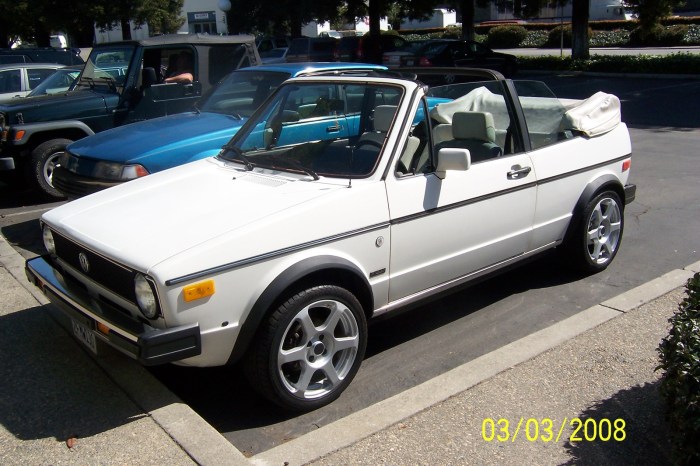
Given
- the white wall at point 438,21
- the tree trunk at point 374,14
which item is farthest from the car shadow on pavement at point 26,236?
the white wall at point 438,21

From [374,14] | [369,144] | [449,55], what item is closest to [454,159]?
[369,144]

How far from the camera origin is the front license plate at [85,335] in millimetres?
3791

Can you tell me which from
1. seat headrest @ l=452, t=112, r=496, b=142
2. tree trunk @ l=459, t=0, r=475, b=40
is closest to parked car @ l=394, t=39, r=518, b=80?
tree trunk @ l=459, t=0, r=475, b=40

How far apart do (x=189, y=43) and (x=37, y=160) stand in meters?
2.40

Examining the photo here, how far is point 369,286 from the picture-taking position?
3953 mm

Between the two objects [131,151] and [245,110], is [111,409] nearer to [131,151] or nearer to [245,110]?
[131,151]

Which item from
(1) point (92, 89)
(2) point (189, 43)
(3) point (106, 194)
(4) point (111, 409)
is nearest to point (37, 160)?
(1) point (92, 89)

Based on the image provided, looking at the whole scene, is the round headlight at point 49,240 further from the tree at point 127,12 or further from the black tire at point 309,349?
the tree at point 127,12

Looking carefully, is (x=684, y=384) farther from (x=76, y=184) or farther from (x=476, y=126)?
A: (x=76, y=184)

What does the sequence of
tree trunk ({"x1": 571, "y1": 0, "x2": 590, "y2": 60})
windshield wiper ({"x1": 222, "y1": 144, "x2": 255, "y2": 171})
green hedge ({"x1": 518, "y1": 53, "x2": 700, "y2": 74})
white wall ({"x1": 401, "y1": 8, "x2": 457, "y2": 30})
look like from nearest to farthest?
windshield wiper ({"x1": 222, "y1": 144, "x2": 255, "y2": 171}) → green hedge ({"x1": 518, "y1": 53, "x2": 700, "y2": 74}) → tree trunk ({"x1": 571, "y1": 0, "x2": 590, "y2": 60}) → white wall ({"x1": 401, "y1": 8, "x2": 457, "y2": 30})

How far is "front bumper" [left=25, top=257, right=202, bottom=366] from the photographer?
3.23 metres

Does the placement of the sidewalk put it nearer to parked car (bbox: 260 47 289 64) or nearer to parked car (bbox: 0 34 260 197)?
parked car (bbox: 0 34 260 197)

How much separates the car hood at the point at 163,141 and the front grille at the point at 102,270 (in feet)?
7.69
